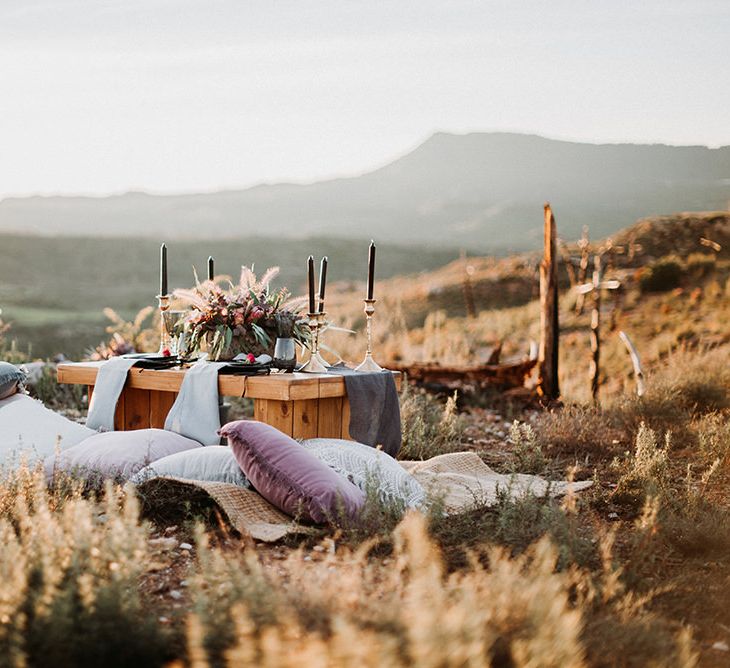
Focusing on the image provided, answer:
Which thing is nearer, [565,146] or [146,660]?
[146,660]

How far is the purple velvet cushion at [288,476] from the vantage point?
4133 mm

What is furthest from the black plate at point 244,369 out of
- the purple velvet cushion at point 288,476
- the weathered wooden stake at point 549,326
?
the weathered wooden stake at point 549,326

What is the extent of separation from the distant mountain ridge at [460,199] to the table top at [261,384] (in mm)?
46674

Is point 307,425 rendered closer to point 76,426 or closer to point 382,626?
point 76,426

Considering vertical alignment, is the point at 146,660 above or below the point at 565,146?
below

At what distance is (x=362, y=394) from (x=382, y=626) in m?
3.39

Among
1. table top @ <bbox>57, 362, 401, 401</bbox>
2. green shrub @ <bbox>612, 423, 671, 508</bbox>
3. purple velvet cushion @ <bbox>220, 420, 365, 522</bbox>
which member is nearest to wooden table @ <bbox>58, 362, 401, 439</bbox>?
table top @ <bbox>57, 362, 401, 401</bbox>

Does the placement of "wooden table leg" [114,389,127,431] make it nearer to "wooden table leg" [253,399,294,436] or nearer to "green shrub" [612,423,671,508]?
"wooden table leg" [253,399,294,436]

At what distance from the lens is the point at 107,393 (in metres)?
6.12

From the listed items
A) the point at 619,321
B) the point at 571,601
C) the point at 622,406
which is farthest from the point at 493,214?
the point at 571,601

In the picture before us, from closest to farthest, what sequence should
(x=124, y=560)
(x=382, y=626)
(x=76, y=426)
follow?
(x=382, y=626), (x=124, y=560), (x=76, y=426)

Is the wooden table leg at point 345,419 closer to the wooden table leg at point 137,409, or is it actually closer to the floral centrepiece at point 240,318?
the floral centrepiece at point 240,318

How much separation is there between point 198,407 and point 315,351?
32.6 inches

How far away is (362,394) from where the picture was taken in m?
5.74
